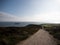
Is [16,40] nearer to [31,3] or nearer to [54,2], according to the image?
[31,3]

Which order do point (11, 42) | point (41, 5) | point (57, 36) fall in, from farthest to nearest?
point (41, 5) → point (57, 36) → point (11, 42)

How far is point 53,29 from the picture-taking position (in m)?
1.97

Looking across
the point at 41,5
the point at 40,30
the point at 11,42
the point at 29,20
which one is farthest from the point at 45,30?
the point at 11,42

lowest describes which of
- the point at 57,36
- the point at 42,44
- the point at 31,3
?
the point at 42,44

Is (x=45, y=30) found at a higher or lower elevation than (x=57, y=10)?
lower

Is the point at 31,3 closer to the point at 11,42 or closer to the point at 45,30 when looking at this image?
the point at 45,30

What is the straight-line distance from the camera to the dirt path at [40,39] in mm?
1803

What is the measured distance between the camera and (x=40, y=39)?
1851mm

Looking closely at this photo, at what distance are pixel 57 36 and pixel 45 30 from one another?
0.25 m

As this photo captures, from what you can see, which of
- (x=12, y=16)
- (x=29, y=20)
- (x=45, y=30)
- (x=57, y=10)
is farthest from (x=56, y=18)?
(x=12, y=16)

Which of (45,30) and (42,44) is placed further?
(45,30)

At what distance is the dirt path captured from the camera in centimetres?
180

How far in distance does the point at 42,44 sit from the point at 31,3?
816mm

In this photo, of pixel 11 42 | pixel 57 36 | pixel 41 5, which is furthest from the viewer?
pixel 41 5
